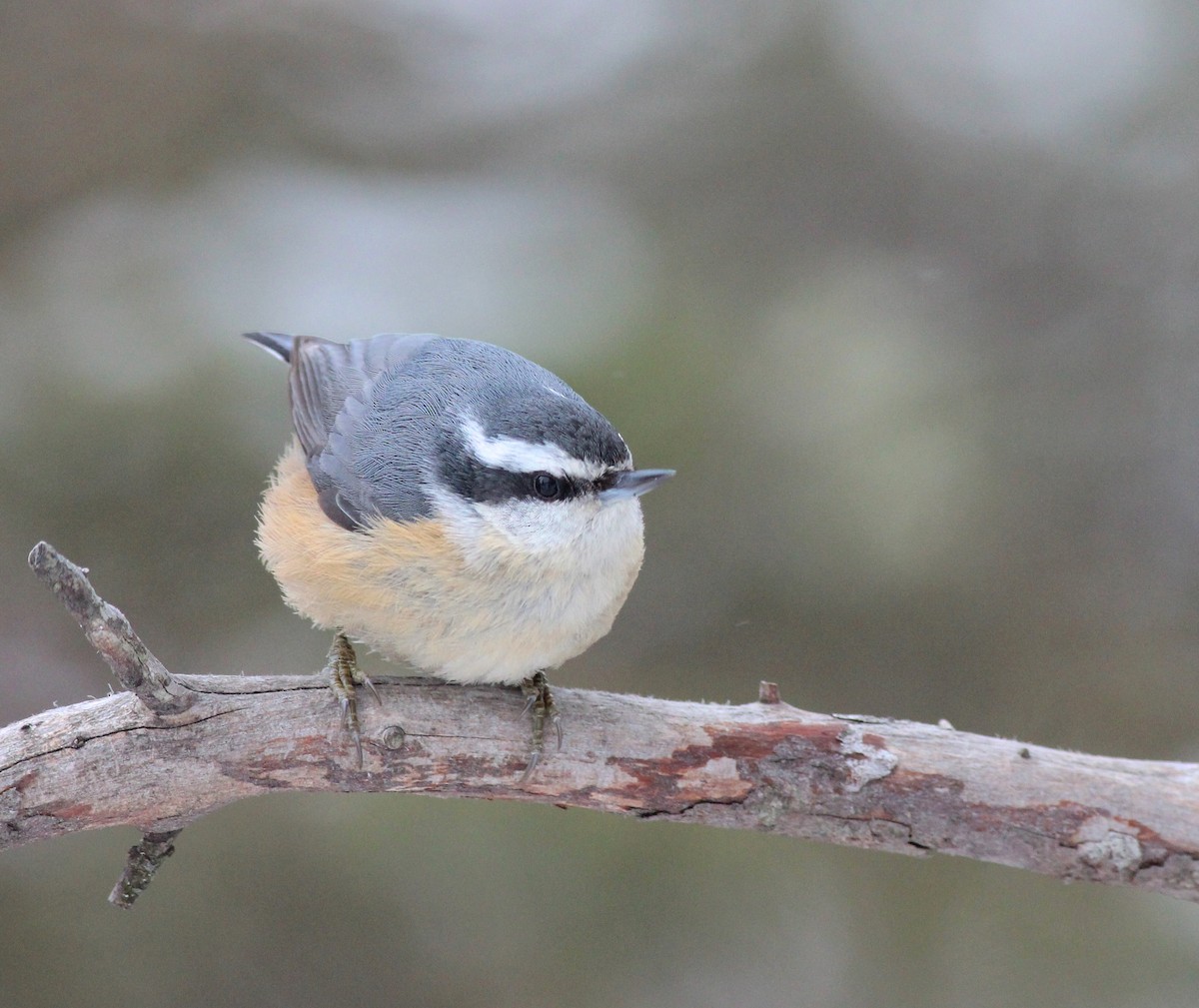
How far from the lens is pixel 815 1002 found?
3.60m

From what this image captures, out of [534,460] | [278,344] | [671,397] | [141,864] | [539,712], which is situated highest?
[671,397]

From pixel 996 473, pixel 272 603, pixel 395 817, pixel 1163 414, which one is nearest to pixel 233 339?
pixel 272 603

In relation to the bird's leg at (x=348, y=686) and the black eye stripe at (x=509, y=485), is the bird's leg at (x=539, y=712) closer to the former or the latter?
the bird's leg at (x=348, y=686)

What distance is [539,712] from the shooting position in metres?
2.36

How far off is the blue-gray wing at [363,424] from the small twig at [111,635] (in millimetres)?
476

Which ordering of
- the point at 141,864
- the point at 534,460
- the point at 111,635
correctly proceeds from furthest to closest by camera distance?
the point at 141,864 → the point at 534,460 → the point at 111,635

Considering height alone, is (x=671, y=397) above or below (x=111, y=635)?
above

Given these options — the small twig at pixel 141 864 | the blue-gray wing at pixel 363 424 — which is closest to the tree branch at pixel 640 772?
the small twig at pixel 141 864

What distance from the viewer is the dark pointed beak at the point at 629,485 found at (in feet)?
6.94

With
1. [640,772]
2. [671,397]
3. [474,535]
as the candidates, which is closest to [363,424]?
[474,535]

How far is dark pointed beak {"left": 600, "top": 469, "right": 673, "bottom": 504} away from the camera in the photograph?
2.12 metres

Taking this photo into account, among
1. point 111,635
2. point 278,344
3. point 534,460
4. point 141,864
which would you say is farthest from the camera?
point 278,344

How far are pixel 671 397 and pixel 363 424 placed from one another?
1.60m

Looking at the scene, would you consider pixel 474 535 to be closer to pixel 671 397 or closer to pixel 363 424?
Answer: pixel 363 424
